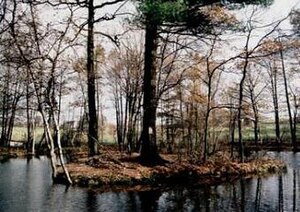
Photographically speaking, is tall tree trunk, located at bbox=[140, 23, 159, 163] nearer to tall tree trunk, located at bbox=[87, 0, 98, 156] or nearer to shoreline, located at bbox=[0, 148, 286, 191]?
shoreline, located at bbox=[0, 148, 286, 191]

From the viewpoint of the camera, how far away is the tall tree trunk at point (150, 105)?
21.9m

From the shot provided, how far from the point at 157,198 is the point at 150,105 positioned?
7283 mm

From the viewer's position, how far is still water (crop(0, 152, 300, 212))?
45.2 feet

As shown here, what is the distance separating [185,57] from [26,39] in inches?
644

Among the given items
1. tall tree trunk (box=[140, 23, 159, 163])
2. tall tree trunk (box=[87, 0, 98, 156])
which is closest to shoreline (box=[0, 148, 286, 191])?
tall tree trunk (box=[140, 23, 159, 163])

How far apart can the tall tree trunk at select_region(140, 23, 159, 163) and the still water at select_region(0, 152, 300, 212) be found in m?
3.68

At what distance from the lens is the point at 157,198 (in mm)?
15539

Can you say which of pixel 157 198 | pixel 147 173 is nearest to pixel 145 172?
pixel 147 173

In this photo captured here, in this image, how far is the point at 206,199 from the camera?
1555 centimetres

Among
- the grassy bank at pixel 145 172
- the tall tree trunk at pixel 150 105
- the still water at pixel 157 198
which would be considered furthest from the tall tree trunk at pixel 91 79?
the still water at pixel 157 198

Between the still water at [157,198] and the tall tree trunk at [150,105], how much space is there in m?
3.68

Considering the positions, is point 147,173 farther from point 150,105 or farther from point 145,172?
point 150,105

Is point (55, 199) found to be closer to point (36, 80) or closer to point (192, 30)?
point (36, 80)

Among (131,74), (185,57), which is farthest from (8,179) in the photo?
(131,74)
